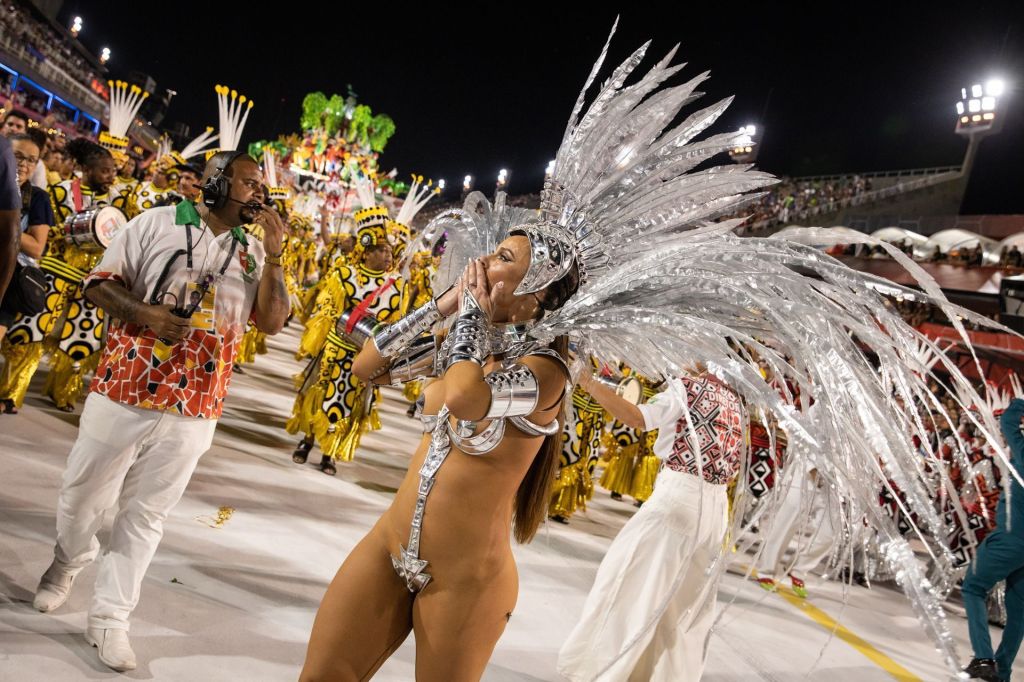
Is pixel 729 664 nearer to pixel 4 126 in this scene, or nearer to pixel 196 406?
pixel 196 406

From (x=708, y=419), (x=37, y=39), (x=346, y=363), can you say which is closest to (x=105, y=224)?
(x=708, y=419)

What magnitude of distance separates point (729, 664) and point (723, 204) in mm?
3146

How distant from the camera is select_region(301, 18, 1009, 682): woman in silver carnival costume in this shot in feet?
6.09

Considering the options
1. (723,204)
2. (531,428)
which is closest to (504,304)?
(531,428)

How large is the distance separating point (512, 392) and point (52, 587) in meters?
2.19

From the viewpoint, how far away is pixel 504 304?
2104 mm

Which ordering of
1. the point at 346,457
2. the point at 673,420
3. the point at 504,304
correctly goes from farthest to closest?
the point at 346,457, the point at 673,420, the point at 504,304

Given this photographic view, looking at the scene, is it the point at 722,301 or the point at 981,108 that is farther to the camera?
the point at 981,108

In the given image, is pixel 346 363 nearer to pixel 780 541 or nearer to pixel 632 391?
pixel 632 391

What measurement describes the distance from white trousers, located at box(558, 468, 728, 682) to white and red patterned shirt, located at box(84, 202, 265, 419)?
1939 millimetres

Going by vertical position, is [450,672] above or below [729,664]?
above

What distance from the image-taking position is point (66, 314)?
5934mm

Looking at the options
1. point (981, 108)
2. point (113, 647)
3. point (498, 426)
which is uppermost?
point (981, 108)

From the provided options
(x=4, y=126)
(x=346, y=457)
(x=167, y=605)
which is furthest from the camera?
(x=346, y=457)
